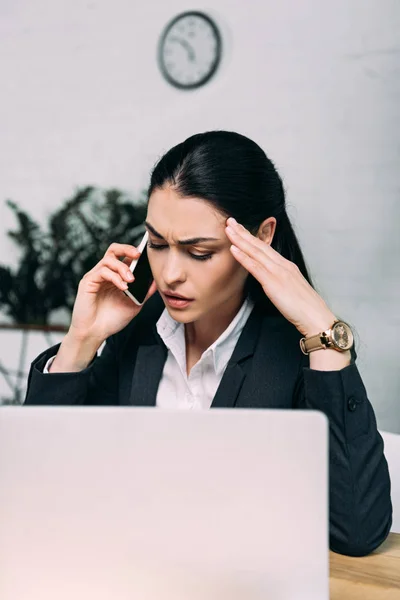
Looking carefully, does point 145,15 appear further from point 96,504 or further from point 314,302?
point 96,504

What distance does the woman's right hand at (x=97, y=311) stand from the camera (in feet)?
5.22

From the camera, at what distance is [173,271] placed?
4.75ft

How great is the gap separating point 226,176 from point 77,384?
0.56 meters

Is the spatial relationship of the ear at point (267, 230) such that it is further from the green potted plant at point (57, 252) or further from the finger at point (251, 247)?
the green potted plant at point (57, 252)

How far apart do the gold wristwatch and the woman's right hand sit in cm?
45

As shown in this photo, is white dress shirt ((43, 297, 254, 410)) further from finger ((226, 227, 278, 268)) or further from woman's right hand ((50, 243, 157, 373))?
finger ((226, 227, 278, 268))

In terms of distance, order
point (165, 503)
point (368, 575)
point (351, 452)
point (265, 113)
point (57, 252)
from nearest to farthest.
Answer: point (165, 503) < point (368, 575) < point (351, 452) < point (265, 113) < point (57, 252)

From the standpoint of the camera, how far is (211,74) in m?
3.82

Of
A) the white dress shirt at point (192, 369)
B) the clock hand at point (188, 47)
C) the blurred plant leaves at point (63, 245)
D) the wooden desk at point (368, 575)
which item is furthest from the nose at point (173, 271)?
the clock hand at point (188, 47)

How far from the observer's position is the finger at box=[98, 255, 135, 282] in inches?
62.0

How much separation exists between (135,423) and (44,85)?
398 cm

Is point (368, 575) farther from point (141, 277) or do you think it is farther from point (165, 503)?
point (141, 277)

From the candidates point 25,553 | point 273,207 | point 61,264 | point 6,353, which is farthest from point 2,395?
point 25,553

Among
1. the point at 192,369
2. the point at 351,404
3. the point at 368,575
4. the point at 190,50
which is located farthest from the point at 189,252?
the point at 190,50
